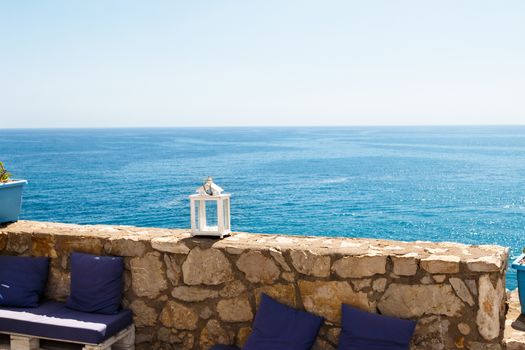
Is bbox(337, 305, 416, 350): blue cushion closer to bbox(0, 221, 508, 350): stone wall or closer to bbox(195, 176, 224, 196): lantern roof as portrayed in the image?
bbox(0, 221, 508, 350): stone wall

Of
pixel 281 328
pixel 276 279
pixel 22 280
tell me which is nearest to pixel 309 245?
pixel 276 279

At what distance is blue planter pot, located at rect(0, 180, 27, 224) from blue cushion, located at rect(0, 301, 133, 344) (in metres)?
0.89

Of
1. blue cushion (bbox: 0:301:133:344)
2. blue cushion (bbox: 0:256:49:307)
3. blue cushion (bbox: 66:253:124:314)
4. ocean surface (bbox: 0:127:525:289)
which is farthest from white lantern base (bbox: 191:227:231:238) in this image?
ocean surface (bbox: 0:127:525:289)

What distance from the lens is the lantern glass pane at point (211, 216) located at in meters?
4.14

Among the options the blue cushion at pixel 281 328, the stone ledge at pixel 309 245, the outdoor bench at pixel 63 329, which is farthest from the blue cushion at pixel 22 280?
the blue cushion at pixel 281 328

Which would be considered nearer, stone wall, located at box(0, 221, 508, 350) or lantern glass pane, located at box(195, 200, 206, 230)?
A: stone wall, located at box(0, 221, 508, 350)

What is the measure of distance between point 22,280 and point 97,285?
66cm

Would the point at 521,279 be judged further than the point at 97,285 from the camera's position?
No

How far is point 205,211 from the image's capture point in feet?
13.7

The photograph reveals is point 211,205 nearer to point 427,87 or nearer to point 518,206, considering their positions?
point 518,206

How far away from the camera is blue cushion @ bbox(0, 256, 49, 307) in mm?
4195

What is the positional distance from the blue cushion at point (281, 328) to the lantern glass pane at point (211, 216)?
2.45 ft

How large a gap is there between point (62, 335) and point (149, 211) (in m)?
24.9

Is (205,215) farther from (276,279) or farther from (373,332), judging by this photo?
(373,332)
